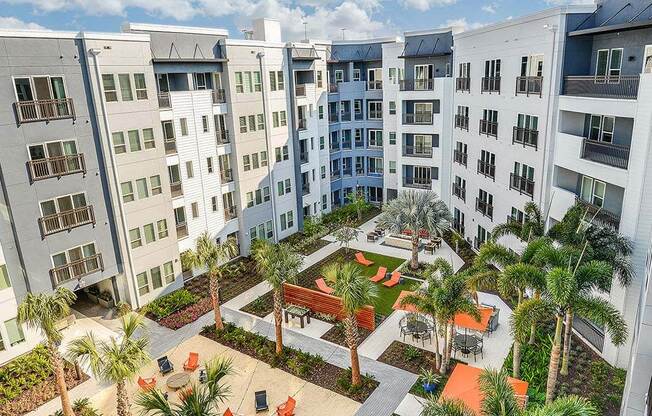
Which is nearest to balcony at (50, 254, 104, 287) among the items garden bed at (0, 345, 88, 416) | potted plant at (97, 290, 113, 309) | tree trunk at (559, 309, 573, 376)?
potted plant at (97, 290, 113, 309)

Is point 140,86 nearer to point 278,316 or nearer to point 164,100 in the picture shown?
point 164,100

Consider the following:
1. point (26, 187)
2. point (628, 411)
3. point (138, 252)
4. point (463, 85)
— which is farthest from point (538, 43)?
point (26, 187)

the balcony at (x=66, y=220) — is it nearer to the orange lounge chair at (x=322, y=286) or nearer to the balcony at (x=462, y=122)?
the orange lounge chair at (x=322, y=286)

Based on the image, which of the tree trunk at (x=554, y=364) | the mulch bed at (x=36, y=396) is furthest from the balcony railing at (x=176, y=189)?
the tree trunk at (x=554, y=364)

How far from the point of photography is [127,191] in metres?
27.4

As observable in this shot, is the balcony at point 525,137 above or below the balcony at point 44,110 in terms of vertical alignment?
below

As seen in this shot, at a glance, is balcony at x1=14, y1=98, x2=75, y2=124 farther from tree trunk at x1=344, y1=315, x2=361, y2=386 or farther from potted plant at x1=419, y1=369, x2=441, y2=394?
potted plant at x1=419, y1=369, x2=441, y2=394

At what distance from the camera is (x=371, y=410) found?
1934 centimetres

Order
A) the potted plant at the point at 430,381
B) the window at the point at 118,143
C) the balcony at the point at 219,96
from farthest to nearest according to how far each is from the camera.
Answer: the balcony at the point at 219,96 < the window at the point at 118,143 < the potted plant at the point at 430,381

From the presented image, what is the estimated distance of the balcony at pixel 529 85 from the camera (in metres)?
26.1

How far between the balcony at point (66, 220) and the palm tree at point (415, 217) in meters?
20.1

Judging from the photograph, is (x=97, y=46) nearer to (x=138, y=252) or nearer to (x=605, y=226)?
(x=138, y=252)

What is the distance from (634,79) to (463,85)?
17.3 meters

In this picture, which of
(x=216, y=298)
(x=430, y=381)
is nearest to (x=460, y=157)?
(x=430, y=381)
